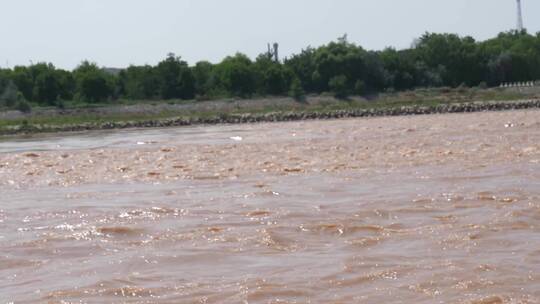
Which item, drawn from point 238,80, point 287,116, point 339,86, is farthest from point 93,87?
point 287,116

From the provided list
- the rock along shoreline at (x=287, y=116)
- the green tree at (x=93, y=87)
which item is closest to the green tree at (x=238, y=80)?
the green tree at (x=93, y=87)

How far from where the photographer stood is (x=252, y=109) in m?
77.7

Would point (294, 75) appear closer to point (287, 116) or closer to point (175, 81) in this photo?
point (175, 81)

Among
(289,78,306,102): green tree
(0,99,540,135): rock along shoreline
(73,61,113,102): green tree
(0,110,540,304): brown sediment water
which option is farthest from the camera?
(73,61,113,102): green tree

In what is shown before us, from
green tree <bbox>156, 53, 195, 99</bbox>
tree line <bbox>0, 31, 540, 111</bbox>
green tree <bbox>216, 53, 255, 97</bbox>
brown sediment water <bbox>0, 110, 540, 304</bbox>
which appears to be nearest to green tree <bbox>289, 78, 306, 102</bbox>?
tree line <bbox>0, 31, 540, 111</bbox>

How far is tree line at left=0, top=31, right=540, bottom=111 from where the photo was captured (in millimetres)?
90562

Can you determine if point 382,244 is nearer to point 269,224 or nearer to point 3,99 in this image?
point 269,224

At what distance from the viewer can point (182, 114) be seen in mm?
76188

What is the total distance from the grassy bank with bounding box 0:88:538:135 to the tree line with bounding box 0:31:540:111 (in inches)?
179

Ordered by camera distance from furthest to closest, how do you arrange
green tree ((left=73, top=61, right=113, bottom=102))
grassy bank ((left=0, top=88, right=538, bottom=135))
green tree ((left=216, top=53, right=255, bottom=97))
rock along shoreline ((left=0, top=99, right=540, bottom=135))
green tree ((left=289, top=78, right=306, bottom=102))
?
1. green tree ((left=216, top=53, right=255, bottom=97))
2. green tree ((left=73, top=61, right=113, bottom=102))
3. green tree ((left=289, top=78, right=306, bottom=102))
4. grassy bank ((left=0, top=88, right=538, bottom=135))
5. rock along shoreline ((left=0, top=99, right=540, bottom=135))

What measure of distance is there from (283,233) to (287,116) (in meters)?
54.1

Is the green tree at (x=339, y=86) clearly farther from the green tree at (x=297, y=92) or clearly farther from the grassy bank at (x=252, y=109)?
the green tree at (x=297, y=92)

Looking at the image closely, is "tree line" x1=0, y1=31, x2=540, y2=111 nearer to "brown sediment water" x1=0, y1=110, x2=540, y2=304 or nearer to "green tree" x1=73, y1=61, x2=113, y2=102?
"green tree" x1=73, y1=61, x2=113, y2=102

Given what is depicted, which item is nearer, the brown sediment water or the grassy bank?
the brown sediment water
